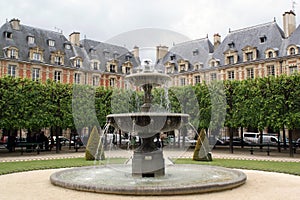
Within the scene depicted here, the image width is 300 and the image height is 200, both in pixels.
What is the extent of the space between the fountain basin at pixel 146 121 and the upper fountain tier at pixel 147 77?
1.48m

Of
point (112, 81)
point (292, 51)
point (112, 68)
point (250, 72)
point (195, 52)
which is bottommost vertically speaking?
point (112, 81)

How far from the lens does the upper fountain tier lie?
9.88 m

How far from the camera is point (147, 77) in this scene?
10000mm

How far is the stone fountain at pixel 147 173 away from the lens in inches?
305

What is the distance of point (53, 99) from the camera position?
23547mm

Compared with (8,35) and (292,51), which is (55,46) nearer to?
(8,35)

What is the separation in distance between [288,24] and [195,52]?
11533 mm

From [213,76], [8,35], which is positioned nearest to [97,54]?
[8,35]

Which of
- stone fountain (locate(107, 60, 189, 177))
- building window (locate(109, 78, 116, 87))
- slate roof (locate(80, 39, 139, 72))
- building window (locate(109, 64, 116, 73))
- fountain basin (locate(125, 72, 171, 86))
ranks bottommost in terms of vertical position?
stone fountain (locate(107, 60, 189, 177))

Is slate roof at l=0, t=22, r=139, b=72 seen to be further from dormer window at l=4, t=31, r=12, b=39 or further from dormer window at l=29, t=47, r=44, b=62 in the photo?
dormer window at l=29, t=47, r=44, b=62

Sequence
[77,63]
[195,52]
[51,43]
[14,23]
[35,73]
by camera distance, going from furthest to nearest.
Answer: [195,52], [77,63], [51,43], [14,23], [35,73]

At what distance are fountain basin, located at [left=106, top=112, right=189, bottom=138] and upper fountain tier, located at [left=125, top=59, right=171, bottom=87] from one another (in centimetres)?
148

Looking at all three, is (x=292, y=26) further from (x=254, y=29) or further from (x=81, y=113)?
(x=81, y=113)

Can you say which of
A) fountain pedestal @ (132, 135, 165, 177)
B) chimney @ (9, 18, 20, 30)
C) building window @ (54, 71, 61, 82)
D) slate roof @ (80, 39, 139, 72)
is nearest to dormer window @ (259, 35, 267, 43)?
slate roof @ (80, 39, 139, 72)
